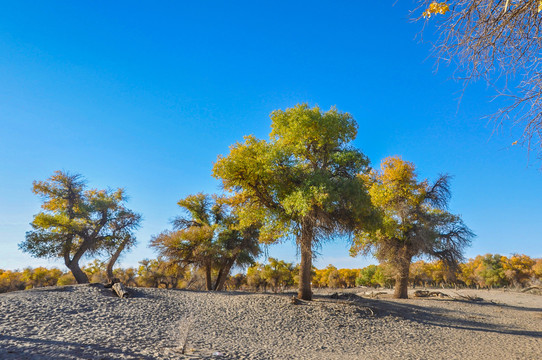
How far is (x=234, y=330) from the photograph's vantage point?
29.6 feet

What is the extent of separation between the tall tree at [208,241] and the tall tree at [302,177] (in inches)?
253

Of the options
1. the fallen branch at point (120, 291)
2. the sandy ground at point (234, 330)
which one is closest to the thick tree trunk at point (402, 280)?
the sandy ground at point (234, 330)

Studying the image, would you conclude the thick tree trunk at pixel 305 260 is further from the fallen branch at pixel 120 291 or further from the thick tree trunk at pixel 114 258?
the thick tree trunk at pixel 114 258

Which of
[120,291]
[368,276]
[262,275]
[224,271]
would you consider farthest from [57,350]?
[368,276]

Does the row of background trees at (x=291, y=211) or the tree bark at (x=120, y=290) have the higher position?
the row of background trees at (x=291, y=211)

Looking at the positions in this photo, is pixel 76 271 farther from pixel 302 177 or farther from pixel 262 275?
pixel 262 275

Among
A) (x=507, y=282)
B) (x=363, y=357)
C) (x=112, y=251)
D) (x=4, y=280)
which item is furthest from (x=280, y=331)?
(x=507, y=282)

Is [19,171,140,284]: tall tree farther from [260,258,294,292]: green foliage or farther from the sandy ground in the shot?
[260,258,294,292]: green foliage

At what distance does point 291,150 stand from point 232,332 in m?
7.58

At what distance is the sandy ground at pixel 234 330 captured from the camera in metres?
6.27

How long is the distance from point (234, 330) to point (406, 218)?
13.6 meters

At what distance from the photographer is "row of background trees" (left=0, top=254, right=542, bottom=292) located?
93.8ft

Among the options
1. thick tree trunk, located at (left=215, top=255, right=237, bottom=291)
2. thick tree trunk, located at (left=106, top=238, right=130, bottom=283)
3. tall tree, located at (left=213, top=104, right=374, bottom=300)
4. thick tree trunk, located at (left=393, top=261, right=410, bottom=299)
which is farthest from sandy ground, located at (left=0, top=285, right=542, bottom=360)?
thick tree trunk, located at (left=215, top=255, right=237, bottom=291)

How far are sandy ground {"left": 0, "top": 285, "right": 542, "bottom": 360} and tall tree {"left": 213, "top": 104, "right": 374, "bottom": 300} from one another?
3163mm
